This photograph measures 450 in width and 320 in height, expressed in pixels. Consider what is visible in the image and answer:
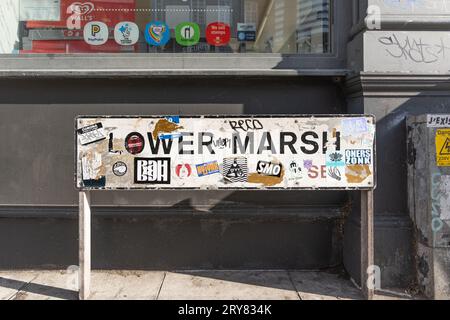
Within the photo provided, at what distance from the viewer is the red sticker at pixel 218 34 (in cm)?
502

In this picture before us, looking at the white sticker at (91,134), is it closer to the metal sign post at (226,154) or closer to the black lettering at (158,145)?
the metal sign post at (226,154)

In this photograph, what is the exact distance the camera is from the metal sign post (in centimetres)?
387

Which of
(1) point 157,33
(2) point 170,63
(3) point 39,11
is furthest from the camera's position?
(3) point 39,11

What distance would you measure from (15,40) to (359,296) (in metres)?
5.14

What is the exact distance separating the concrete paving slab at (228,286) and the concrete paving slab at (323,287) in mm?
109

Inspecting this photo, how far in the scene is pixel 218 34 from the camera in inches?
199

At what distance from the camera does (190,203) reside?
4.74 meters

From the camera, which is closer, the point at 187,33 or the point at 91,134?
the point at 91,134

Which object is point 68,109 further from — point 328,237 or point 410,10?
point 410,10

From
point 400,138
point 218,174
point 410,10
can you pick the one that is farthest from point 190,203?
point 410,10

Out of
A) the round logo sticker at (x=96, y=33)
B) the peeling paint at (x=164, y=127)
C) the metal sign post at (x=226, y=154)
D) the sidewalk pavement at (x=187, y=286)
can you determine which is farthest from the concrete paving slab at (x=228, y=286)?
the round logo sticker at (x=96, y=33)

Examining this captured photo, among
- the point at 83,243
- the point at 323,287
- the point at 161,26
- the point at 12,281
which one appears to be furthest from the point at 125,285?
the point at 161,26

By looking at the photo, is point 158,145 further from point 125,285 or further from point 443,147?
point 443,147

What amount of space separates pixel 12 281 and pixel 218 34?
3851mm
